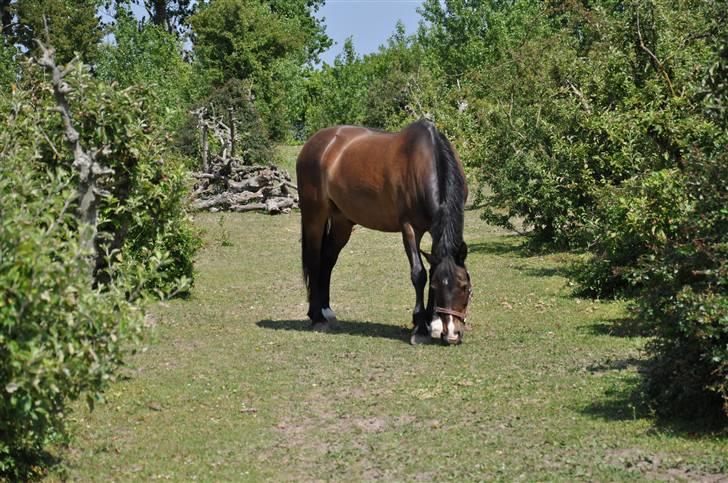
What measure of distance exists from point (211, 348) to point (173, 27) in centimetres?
5672

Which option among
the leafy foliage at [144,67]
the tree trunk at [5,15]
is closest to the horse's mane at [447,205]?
the leafy foliage at [144,67]

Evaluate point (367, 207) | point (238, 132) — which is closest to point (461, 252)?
point (367, 207)

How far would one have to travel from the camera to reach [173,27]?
64938mm

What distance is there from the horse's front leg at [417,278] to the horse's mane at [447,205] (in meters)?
0.62

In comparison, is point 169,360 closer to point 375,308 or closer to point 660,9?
point 375,308

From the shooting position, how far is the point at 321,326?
39.7 feet

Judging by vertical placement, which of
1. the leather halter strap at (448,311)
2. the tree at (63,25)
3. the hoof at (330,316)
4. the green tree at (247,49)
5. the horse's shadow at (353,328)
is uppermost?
the tree at (63,25)

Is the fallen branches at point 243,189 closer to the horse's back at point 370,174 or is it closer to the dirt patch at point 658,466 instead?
the horse's back at point 370,174

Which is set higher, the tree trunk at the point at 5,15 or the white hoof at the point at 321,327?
the tree trunk at the point at 5,15

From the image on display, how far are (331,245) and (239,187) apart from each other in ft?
48.5

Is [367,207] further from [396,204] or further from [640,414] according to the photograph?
[640,414]

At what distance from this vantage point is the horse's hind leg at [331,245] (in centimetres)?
1277

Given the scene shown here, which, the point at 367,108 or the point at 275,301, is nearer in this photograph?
the point at 275,301

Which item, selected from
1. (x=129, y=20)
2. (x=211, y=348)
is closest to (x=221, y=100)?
(x=129, y=20)
